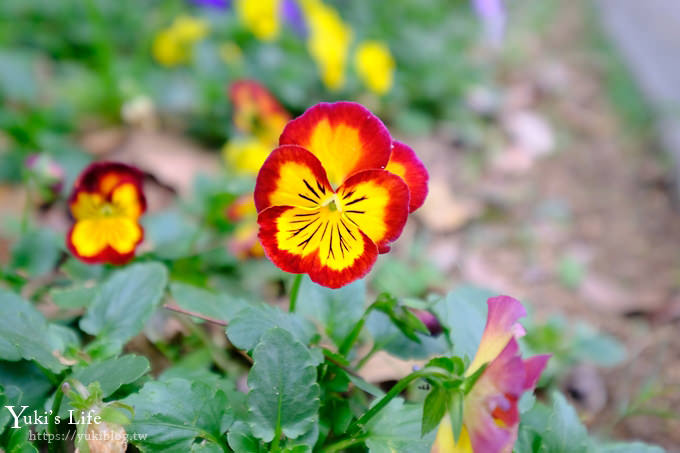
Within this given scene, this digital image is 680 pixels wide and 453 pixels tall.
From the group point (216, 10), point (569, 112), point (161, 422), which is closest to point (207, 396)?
point (161, 422)

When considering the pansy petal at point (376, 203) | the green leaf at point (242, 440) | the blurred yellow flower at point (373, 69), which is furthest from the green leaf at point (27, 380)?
the blurred yellow flower at point (373, 69)

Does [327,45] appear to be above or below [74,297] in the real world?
above

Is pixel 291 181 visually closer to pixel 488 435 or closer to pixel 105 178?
pixel 488 435

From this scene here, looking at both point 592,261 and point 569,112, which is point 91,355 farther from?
point 569,112

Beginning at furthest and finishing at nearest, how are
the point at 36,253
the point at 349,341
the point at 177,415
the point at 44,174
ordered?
the point at 44,174 → the point at 36,253 → the point at 349,341 → the point at 177,415

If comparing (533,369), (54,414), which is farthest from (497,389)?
(54,414)

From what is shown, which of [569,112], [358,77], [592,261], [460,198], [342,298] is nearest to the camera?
[342,298]

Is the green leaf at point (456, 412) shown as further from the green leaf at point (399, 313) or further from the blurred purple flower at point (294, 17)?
the blurred purple flower at point (294, 17)
